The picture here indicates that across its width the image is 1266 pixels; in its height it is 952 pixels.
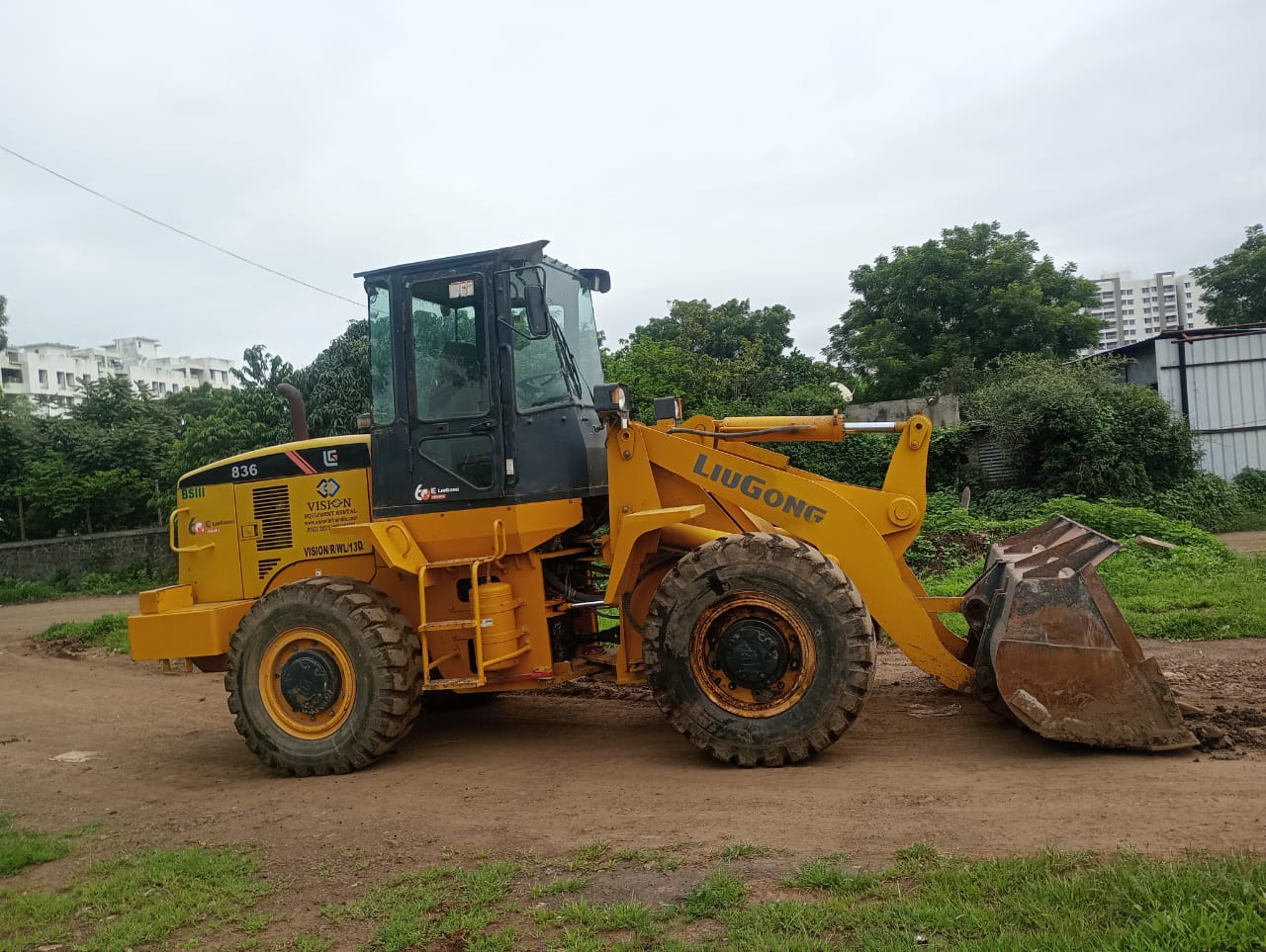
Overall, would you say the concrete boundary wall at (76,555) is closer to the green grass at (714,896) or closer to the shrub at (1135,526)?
the shrub at (1135,526)

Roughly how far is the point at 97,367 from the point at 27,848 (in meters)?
83.3

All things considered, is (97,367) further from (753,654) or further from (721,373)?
(753,654)

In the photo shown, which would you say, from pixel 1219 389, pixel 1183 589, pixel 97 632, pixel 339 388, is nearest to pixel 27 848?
pixel 97 632

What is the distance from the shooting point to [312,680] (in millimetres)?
6590

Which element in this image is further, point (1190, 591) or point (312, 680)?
point (1190, 591)

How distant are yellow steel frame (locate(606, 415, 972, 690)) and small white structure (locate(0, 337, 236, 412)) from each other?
188ft

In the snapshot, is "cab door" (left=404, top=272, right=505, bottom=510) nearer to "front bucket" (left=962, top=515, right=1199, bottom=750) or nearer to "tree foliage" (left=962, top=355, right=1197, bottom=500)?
"front bucket" (left=962, top=515, right=1199, bottom=750)

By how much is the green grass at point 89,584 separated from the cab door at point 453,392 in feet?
54.6

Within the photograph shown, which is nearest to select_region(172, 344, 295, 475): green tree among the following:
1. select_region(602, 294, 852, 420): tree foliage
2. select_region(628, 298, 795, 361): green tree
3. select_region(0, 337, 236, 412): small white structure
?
select_region(602, 294, 852, 420): tree foliage

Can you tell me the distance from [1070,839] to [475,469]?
419 cm

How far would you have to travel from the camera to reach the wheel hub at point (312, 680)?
659cm

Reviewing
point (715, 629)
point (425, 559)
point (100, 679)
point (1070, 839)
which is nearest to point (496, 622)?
point (425, 559)

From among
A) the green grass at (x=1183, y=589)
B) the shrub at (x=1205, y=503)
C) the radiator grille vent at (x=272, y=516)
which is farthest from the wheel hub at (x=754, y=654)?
the shrub at (x=1205, y=503)

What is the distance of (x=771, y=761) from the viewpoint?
5738 mm
